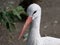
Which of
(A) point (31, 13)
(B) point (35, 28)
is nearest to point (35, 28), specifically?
(B) point (35, 28)

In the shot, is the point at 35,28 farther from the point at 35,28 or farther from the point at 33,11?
the point at 33,11

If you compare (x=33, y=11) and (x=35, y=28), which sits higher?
(x=33, y=11)

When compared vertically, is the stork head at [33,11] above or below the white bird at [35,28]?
above

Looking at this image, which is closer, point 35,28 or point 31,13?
point 31,13

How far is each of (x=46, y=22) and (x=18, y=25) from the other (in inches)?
23.9

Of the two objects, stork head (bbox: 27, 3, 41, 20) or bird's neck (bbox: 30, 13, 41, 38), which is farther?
bird's neck (bbox: 30, 13, 41, 38)

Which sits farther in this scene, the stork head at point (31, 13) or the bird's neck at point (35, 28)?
the bird's neck at point (35, 28)

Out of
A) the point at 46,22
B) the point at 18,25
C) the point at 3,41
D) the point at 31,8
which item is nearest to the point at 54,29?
the point at 46,22

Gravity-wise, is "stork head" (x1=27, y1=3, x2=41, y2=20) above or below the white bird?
above

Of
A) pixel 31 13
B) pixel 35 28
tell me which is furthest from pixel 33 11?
pixel 35 28

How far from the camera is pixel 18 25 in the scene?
5.18m

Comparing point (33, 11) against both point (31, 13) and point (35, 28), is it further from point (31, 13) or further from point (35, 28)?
point (35, 28)

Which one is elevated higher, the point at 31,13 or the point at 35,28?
the point at 31,13

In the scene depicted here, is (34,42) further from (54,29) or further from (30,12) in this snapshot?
(54,29)
